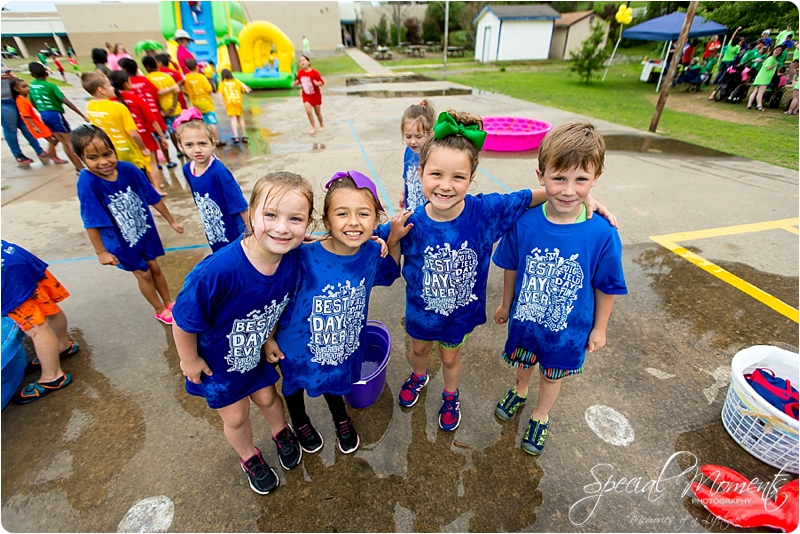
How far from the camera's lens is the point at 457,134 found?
5.66ft

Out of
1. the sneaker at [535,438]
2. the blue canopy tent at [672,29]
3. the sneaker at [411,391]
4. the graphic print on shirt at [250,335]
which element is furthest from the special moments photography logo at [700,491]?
the blue canopy tent at [672,29]

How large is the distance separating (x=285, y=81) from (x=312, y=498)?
17.5m

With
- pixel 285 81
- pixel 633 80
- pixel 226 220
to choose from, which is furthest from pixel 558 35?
pixel 226 220

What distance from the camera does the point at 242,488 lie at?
2.02 meters

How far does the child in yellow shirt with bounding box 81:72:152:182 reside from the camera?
4.43m

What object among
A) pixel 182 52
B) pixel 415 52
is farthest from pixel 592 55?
pixel 415 52

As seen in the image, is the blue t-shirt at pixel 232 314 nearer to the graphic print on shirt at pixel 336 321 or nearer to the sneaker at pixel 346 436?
the graphic print on shirt at pixel 336 321

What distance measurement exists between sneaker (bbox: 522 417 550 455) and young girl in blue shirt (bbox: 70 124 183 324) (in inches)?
116

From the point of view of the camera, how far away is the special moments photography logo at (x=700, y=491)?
1.81 m

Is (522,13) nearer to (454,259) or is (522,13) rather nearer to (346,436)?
(454,259)

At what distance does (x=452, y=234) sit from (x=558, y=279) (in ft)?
1.83

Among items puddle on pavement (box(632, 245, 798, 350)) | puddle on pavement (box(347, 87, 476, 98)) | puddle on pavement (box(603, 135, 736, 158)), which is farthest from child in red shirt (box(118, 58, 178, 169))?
puddle on pavement (box(347, 87, 476, 98))

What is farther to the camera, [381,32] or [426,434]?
[381,32]

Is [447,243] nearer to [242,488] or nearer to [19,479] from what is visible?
[242,488]
